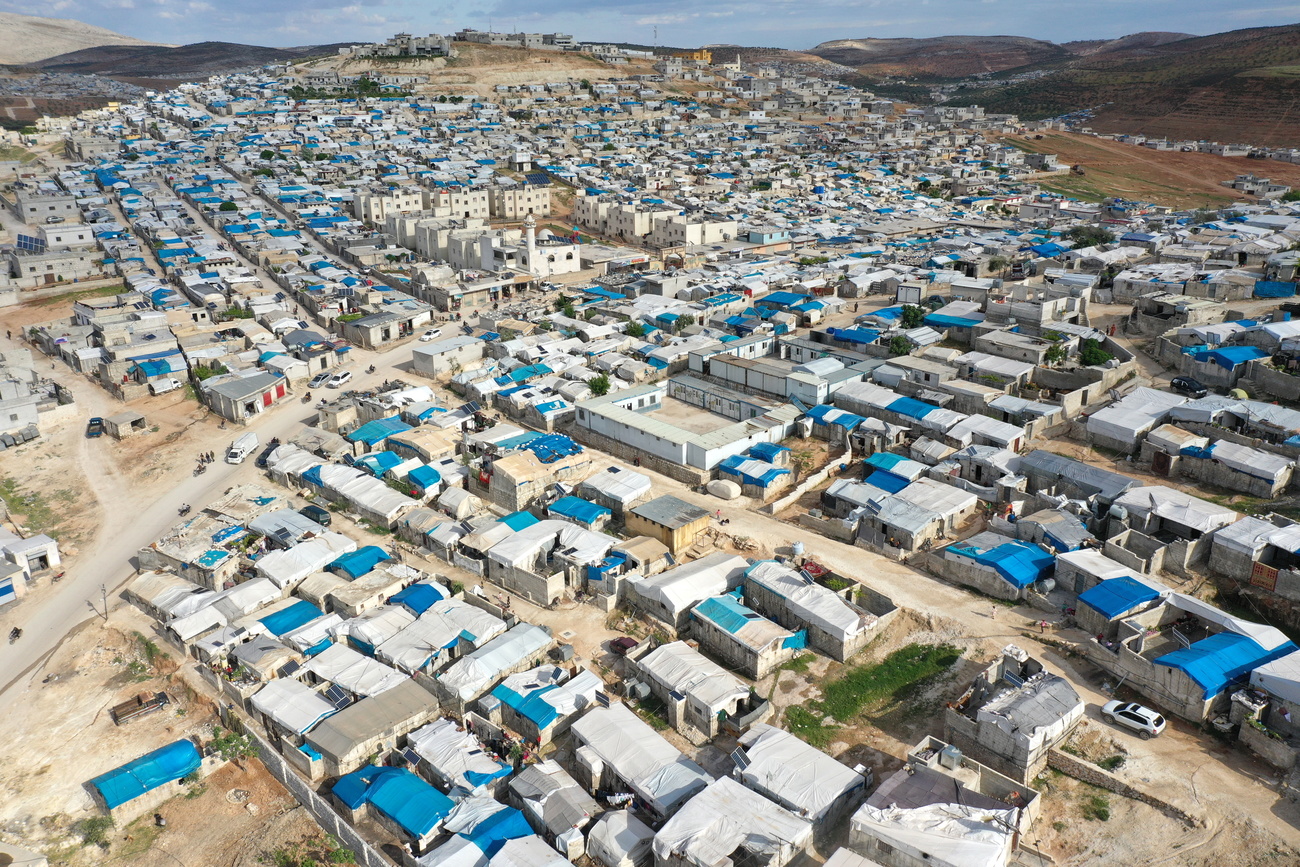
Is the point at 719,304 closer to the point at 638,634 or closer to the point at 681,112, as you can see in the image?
the point at 638,634

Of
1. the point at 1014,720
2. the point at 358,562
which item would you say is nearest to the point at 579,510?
the point at 358,562

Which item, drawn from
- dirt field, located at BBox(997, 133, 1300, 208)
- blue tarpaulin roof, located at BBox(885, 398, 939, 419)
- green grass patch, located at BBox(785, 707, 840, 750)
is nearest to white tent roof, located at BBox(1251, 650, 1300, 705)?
green grass patch, located at BBox(785, 707, 840, 750)

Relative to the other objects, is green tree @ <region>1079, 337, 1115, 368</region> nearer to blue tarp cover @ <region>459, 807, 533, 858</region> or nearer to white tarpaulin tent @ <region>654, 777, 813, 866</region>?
white tarpaulin tent @ <region>654, 777, 813, 866</region>

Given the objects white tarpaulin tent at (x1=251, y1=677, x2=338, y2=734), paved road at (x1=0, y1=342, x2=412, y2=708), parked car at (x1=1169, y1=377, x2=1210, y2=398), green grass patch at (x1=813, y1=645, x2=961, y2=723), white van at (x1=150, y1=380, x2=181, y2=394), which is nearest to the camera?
white tarpaulin tent at (x1=251, y1=677, x2=338, y2=734)

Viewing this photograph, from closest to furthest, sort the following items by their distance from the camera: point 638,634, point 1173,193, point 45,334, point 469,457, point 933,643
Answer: point 933,643, point 638,634, point 469,457, point 45,334, point 1173,193

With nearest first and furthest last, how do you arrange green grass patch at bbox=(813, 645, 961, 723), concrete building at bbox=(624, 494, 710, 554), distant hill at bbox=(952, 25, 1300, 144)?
green grass patch at bbox=(813, 645, 961, 723), concrete building at bbox=(624, 494, 710, 554), distant hill at bbox=(952, 25, 1300, 144)

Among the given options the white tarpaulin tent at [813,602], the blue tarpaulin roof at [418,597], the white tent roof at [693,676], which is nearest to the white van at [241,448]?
the blue tarpaulin roof at [418,597]

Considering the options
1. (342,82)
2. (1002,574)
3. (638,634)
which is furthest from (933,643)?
(342,82)

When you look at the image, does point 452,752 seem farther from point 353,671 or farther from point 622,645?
point 622,645
